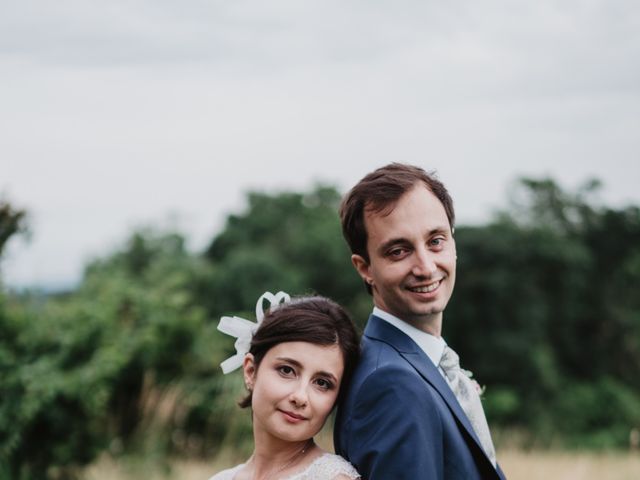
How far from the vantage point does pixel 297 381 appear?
2988 mm

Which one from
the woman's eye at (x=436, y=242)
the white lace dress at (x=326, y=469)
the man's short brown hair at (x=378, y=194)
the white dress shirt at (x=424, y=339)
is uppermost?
the man's short brown hair at (x=378, y=194)

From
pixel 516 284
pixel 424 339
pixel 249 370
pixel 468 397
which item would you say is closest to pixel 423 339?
pixel 424 339

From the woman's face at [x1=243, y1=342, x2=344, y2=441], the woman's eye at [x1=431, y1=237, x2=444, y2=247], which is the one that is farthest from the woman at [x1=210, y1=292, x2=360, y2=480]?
the woman's eye at [x1=431, y1=237, x2=444, y2=247]

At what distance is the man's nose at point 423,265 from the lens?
2.96 metres

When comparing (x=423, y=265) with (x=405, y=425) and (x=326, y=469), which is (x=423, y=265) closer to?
(x=405, y=425)

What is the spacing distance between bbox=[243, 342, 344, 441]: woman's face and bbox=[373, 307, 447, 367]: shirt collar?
0.24 m

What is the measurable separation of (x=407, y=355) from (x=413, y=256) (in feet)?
1.19

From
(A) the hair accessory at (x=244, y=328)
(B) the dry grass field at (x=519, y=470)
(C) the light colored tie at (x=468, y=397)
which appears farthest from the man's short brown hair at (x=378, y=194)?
(B) the dry grass field at (x=519, y=470)

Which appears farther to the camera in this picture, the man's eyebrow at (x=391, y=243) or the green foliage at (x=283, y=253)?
the green foliage at (x=283, y=253)

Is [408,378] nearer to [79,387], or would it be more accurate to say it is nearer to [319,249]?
[79,387]

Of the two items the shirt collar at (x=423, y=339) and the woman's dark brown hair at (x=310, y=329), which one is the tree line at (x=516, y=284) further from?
the shirt collar at (x=423, y=339)

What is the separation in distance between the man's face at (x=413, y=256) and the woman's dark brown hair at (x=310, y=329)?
206mm

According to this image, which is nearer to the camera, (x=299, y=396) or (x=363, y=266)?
(x=299, y=396)

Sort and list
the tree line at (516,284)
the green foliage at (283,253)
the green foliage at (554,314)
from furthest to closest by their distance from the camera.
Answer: the green foliage at (554,314)
the tree line at (516,284)
the green foliage at (283,253)
